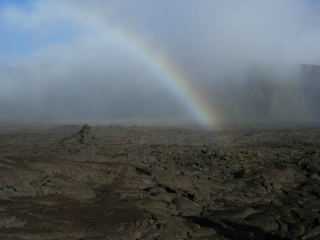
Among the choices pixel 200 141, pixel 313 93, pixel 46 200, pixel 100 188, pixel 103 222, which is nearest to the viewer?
pixel 103 222

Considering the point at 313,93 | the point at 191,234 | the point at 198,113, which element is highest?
the point at 313,93

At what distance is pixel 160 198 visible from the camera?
571 inches

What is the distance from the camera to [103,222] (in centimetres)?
1170

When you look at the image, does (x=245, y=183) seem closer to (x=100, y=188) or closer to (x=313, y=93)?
(x=100, y=188)

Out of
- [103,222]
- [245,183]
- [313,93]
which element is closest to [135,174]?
[245,183]

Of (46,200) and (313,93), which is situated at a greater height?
(313,93)

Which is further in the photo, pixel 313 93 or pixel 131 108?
pixel 131 108

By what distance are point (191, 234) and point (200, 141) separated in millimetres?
25700

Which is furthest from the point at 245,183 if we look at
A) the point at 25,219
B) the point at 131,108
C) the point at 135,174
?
the point at 131,108

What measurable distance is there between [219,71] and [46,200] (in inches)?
4132

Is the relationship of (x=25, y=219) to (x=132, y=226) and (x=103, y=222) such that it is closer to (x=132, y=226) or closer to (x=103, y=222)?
(x=103, y=222)

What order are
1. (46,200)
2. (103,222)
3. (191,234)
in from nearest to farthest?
(191,234) < (103,222) < (46,200)

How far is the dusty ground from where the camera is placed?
Result: 11.1m

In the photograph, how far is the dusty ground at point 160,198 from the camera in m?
11.1
